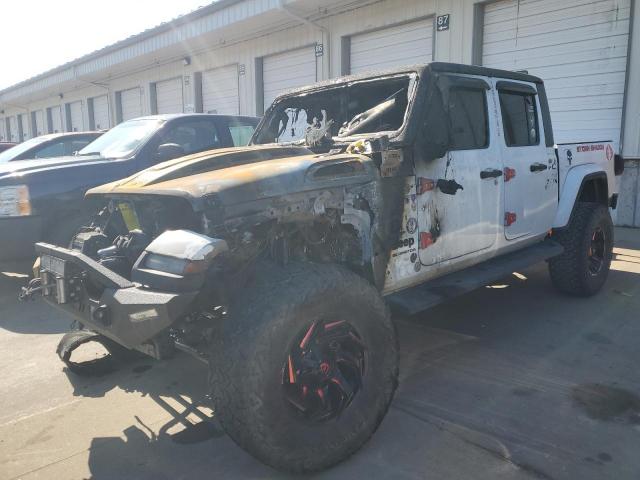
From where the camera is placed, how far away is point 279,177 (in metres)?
2.72

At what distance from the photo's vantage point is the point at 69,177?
5391 mm

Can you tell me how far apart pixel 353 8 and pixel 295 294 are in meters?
10.9

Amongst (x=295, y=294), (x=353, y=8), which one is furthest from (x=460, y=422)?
(x=353, y=8)

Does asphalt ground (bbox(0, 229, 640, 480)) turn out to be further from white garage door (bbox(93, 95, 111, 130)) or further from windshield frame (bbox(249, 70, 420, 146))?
white garage door (bbox(93, 95, 111, 130))

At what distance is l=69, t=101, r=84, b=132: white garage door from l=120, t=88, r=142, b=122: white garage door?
5.19 m

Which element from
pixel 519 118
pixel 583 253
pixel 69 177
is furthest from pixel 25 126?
pixel 583 253

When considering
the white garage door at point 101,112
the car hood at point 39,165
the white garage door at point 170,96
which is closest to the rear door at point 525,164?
the car hood at point 39,165

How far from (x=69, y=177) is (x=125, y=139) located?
107 centimetres

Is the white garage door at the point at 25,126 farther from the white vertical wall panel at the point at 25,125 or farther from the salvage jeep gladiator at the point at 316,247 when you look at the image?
Result: the salvage jeep gladiator at the point at 316,247

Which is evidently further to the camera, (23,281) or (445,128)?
(23,281)

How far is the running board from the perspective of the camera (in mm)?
3330

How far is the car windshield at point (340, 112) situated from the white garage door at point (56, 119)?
2754 centimetres

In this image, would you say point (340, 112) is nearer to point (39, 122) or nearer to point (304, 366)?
point (304, 366)

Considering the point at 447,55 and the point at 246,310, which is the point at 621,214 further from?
the point at 246,310
